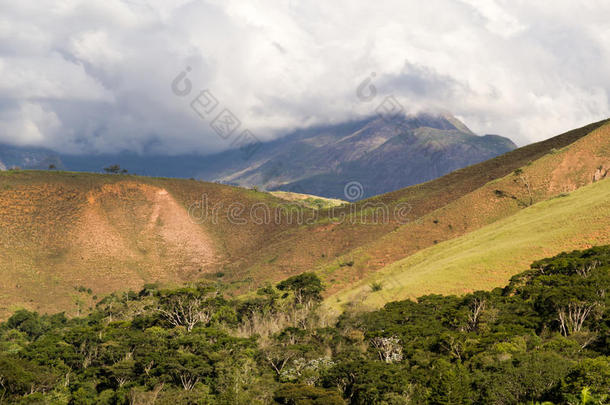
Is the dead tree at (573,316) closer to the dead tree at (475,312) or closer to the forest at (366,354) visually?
the forest at (366,354)

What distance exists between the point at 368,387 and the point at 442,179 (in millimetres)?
117372

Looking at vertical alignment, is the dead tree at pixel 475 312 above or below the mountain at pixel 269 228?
below

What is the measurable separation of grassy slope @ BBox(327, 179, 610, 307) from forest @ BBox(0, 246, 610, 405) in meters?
6.29

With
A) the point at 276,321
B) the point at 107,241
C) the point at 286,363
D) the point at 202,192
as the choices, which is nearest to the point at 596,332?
the point at 286,363

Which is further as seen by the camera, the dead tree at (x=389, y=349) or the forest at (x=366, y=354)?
the dead tree at (x=389, y=349)

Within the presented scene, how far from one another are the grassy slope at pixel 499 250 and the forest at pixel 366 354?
6290mm

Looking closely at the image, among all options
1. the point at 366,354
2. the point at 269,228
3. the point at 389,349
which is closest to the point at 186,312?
the point at 366,354

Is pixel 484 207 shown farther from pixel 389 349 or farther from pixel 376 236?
pixel 389 349

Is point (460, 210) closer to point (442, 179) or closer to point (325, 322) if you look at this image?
point (442, 179)

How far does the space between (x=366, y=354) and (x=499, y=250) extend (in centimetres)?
3571

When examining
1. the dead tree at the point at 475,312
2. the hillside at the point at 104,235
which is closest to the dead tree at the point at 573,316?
the dead tree at the point at 475,312

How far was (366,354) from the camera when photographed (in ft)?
164

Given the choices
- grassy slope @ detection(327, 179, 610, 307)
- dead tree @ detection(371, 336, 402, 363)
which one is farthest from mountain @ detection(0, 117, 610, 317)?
dead tree @ detection(371, 336, 402, 363)

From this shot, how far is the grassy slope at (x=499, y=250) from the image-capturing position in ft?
229
